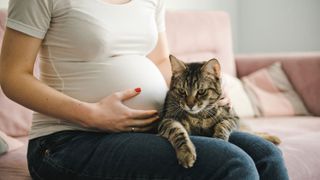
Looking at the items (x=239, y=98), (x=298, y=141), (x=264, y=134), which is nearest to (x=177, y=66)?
(x=264, y=134)

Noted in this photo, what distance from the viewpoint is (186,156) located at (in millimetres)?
960

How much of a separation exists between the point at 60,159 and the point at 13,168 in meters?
0.30

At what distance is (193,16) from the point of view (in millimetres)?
2369

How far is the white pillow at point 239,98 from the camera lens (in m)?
2.24

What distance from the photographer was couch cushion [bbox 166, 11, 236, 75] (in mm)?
2244

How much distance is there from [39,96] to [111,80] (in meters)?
0.18

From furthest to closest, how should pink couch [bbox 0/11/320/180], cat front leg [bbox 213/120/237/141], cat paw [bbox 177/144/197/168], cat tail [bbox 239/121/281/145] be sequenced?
pink couch [bbox 0/11/320/180], cat tail [bbox 239/121/281/145], cat front leg [bbox 213/120/237/141], cat paw [bbox 177/144/197/168]

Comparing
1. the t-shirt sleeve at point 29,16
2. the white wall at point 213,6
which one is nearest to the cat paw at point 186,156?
the t-shirt sleeve at point 29,16

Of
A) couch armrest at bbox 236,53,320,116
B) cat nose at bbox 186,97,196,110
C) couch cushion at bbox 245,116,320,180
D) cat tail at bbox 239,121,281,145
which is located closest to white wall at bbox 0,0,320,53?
couch armrest at bbox 236,53,320,116

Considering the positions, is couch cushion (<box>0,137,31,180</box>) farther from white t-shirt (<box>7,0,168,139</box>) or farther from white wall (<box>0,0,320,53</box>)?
white wall (<box>0,0,320,53</box>)

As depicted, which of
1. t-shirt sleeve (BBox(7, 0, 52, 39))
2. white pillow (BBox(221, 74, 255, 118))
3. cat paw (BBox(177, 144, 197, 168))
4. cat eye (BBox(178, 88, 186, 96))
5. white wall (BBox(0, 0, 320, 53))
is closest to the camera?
cat paw (BBox(177, 144, 197, 168))

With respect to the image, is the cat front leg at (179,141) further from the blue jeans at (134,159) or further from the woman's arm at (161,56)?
the woman's arm at (161,56)

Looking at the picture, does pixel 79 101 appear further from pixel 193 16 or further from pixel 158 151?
pixel 193 16

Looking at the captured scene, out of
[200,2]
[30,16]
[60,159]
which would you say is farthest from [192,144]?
[200,2]
